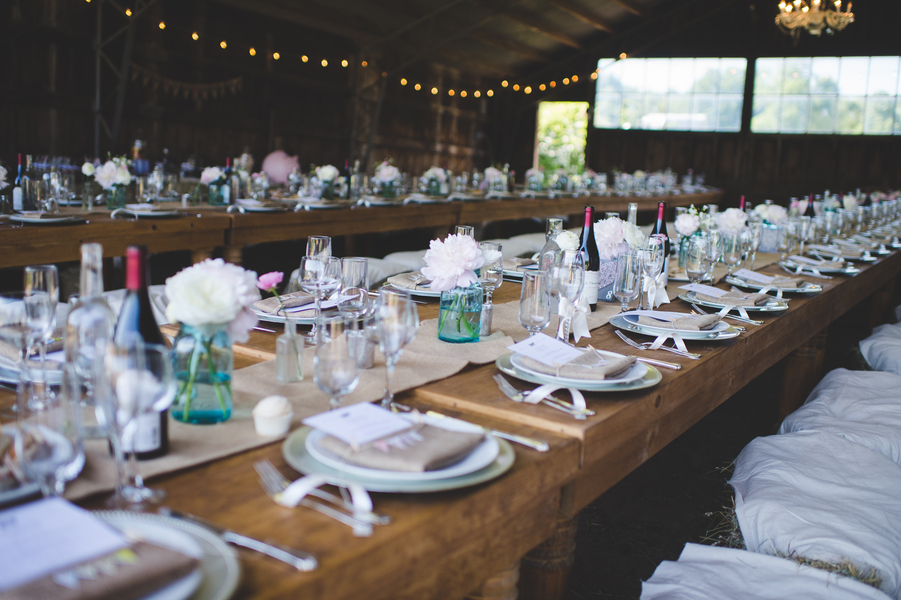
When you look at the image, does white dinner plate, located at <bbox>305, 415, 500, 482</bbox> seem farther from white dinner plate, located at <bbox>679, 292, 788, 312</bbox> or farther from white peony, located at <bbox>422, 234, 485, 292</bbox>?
white dinner plate, located at <bbox>679, 292, 788, 312</bbox>

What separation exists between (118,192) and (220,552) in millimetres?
3593

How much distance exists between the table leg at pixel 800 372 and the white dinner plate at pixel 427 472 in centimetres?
277

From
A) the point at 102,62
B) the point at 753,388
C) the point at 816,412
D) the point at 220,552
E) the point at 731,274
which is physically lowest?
the point at 753,388

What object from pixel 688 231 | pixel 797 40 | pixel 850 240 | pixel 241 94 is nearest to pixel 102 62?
pixel 241 94

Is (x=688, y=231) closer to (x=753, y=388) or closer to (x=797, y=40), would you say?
(x=753, y=388)

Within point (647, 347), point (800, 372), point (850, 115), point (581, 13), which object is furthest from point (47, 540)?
point (850, 115)

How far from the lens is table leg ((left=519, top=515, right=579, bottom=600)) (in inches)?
55.3

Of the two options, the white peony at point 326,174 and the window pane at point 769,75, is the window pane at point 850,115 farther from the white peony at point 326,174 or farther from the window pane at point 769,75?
the white peony at point 326,174

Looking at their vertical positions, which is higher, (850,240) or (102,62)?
(102,62)

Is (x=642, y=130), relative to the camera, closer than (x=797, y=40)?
No

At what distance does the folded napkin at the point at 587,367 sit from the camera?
144 cm

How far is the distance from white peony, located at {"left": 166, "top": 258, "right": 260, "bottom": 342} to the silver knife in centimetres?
34

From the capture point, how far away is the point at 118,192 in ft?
12.9

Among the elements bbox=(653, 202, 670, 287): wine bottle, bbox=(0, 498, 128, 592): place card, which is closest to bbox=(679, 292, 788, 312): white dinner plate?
bbox=(653, 202, 670, 287): wine bottle
